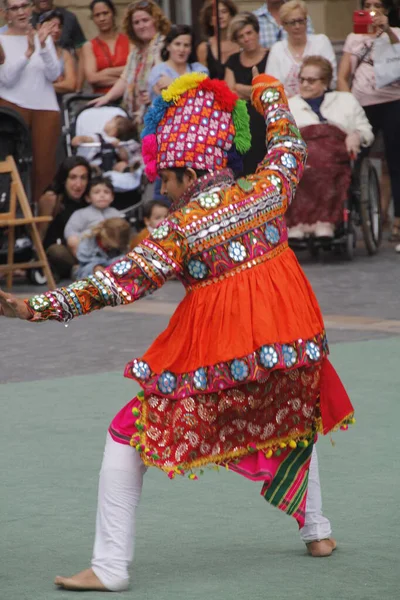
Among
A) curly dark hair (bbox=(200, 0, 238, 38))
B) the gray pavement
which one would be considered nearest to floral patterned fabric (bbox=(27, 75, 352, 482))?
the gray pavement

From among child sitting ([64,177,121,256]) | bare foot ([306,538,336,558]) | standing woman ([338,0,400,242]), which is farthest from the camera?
standing woman ([338,0,400,242])

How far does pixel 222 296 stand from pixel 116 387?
3.19 m

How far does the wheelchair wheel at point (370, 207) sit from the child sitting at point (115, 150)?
1.90 meters

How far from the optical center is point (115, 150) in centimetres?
1194

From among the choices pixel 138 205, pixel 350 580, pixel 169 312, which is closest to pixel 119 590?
pixel 350 580

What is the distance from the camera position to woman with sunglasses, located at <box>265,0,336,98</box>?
37.4 feet

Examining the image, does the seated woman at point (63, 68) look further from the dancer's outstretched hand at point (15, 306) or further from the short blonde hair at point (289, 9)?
the dancer's outstretched hand at point (15, 306)

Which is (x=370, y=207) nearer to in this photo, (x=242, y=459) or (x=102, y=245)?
(x=102, y=245)

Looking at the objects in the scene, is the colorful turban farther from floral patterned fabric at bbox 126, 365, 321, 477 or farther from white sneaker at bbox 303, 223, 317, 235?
white sneaker at bbox 303, 223, 317, 235

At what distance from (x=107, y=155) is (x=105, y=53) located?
131 centimetres

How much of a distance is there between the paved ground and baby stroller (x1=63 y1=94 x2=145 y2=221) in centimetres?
388

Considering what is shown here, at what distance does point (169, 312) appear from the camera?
9.52 m

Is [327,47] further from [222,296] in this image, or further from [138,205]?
[222,296]

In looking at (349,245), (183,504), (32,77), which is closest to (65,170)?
(32,77)
